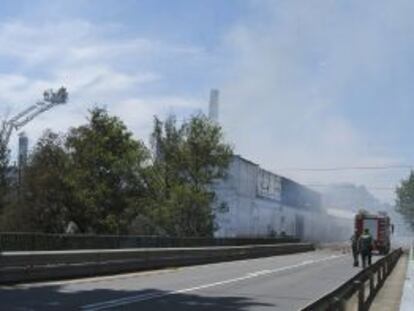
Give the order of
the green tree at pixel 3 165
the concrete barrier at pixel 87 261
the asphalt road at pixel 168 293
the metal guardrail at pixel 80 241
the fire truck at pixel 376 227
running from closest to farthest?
the asphalt road at pixel 168 293 < the concrete barrier at pixel 87 261 < the metal guardrail at pixel 80 241 < the green tree at pixel 3 165 < the fire truck at pixel 376 227

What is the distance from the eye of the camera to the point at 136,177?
62.9m

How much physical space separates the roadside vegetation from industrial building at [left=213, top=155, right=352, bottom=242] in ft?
13.1

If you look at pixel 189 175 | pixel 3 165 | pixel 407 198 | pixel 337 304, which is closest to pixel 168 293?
pixel 337 304

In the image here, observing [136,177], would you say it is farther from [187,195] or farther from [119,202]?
[187,195]

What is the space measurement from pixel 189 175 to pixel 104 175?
226 inches

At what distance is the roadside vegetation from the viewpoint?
6038 cm

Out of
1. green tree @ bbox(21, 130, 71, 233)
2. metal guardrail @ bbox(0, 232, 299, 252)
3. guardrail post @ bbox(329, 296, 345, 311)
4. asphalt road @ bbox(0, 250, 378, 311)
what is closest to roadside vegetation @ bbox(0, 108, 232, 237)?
green tree @ bbox(21, 130, 71, 233)

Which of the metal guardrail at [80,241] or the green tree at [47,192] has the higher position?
the green tree at [47,192]

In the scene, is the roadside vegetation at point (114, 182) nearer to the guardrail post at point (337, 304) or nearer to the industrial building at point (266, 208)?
the industrial building at point (266, 208)

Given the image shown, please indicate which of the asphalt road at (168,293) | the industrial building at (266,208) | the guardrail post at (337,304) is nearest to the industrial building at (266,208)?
the industrial building at (266,208)

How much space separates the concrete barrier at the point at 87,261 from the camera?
24.0m

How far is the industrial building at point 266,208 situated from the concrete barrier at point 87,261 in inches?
908

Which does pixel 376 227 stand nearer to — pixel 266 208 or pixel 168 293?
pixel 266 208

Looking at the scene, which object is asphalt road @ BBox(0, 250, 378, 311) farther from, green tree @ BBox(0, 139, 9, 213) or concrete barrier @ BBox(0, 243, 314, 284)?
green tree @ BBox(0, 139, 9, 213)
